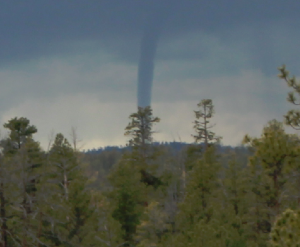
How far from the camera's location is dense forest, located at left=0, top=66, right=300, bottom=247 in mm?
19172

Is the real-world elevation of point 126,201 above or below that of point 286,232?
above

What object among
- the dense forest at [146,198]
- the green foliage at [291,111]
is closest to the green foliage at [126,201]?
the dense forest at [146,198]

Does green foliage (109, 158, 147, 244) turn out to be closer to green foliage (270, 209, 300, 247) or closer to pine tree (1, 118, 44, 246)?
pine tree (1, 118, 44, 246)

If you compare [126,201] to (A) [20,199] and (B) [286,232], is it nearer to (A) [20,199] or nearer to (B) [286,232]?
(A) [20,199]

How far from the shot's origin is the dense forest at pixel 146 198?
1917cm

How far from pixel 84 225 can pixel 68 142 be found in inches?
538

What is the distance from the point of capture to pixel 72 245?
91.5 feet

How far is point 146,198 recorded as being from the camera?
142 feet

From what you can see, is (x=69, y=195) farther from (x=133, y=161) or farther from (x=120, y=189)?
(x=133, y=161)

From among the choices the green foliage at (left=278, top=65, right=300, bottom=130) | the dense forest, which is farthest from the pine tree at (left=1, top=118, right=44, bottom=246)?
the green foliage at (left=278, top=65, right=300, bottom=130)

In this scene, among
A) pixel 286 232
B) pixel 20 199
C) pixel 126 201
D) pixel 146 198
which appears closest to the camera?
pixel 286 232

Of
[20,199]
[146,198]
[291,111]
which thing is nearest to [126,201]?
[146,198]

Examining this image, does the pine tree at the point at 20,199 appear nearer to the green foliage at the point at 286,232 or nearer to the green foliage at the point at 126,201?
the green foliage at the point at 286,232

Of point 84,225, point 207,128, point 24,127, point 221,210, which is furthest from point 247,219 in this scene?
point 207,128
